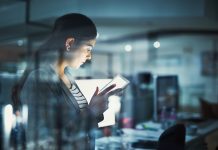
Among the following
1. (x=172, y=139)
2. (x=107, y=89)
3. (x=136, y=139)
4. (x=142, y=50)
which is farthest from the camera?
(x=142, y=50)

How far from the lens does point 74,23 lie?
1.36 metres

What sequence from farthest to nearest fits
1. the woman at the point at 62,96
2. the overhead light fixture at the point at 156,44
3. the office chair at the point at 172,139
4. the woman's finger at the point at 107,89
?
1. the overhead light fixture at the point at 156,44
2. the office chair at the point at 172,139
3. the woman's finger at the point at 107,89
4. the woman at the point at 62,96

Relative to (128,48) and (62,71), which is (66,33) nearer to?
(62,71)

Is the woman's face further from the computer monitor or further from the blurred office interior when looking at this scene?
the computer monitor

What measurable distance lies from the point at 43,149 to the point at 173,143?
72 cm

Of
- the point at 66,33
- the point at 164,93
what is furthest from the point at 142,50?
the point at 66,33

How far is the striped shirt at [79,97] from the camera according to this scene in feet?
4.34

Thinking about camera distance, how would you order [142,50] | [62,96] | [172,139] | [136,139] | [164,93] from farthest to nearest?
[142,50], [164,93], [136,139], [172,139], [62,96]

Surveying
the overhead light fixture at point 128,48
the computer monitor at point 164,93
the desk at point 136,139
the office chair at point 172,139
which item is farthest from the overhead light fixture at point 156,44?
the office chair at point 172,139

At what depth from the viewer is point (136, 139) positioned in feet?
6.86

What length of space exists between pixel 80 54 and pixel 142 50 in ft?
16.7

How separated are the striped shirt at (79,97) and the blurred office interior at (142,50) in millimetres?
165

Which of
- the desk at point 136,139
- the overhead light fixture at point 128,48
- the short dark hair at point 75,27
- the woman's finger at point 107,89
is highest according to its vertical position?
the overhead light fixture at point 128,48

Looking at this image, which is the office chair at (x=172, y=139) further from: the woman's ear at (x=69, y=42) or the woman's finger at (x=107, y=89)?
the woman's ear at (x=69, y=42)
